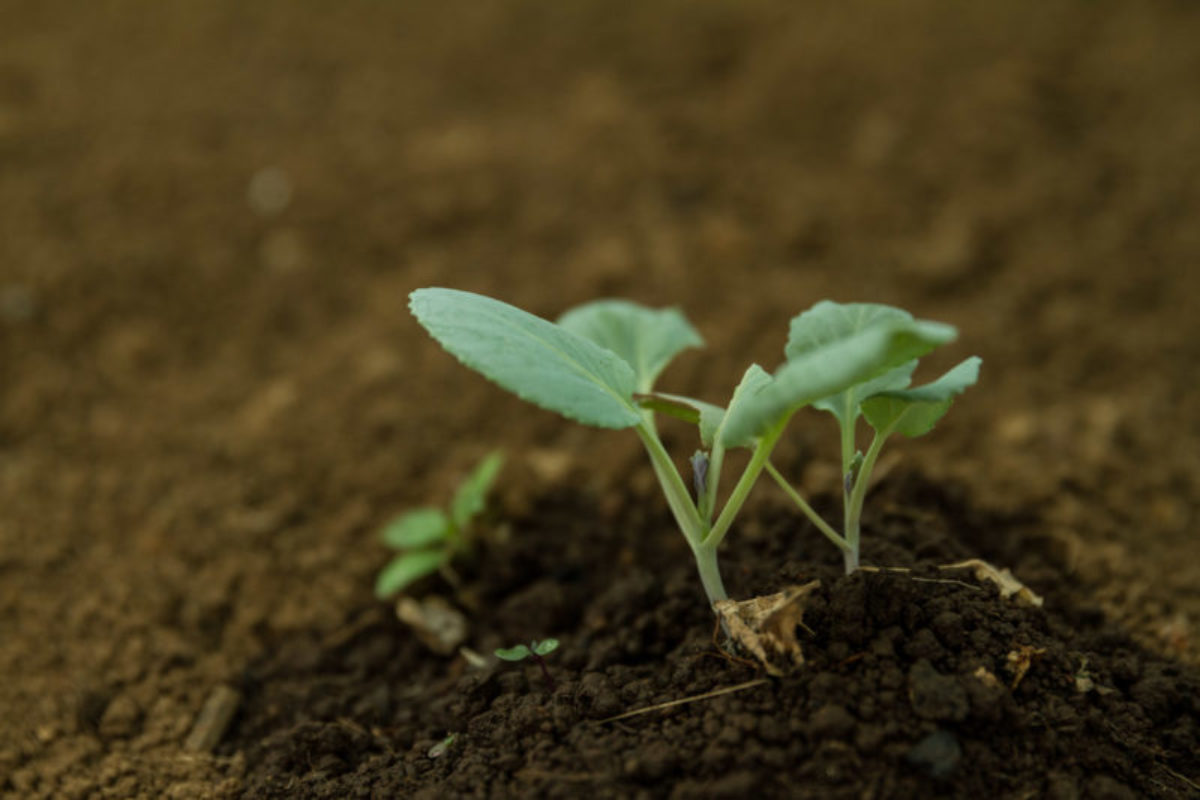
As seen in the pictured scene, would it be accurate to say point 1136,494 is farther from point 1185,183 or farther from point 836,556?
point 1185,183

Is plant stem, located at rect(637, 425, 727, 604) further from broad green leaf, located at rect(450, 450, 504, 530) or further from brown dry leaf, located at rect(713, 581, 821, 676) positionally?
broad green leaf, located at rect(450, 450, 504, 530)

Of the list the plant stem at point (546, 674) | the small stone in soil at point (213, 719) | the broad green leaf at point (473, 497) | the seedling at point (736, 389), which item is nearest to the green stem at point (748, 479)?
the seedling at point (736, 389)

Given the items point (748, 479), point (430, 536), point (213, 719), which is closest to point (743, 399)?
point (748, 479)

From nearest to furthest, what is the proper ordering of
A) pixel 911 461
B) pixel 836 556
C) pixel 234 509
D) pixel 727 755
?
pixel 727 755, pixel 836 556, pixel 911 461, pixel 234 509

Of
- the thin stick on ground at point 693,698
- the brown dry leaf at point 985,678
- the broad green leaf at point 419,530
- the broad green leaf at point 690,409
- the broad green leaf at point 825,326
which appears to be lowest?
the brown dry leaf at point 985,678

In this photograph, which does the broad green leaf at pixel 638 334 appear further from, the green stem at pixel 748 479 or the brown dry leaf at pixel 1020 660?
the brown dry leaf at pixel 1020 660

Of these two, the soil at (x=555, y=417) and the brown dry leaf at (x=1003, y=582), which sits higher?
the soil at (x=555, y=417)

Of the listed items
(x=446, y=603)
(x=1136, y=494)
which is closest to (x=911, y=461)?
(x=1136, y=494)
